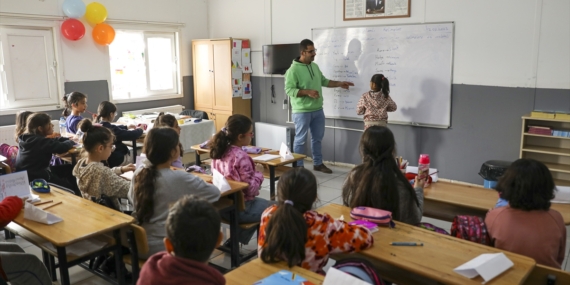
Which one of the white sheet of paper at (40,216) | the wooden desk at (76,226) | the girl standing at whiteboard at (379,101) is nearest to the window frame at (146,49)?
the girl standing at whiteboard at (379,101)

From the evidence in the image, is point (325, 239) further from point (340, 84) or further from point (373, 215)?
point (340, 84)

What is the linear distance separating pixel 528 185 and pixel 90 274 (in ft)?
9.24

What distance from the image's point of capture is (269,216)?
1869 millimetres

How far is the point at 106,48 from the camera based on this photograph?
20.9ft

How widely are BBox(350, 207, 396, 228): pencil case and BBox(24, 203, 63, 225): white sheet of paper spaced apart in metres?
1.52

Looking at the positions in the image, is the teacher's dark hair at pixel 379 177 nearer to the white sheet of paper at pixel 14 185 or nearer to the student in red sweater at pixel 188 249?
the student in red sweater at pixel 188 249

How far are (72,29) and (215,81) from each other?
216 cm

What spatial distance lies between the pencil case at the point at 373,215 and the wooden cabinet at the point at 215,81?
196 inches

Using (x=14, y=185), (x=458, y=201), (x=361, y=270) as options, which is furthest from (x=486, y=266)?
(x=14, y=185)

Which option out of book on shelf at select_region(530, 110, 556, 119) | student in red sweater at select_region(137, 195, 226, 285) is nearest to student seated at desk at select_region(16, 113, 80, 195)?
student in red sweater at select_region(137, 195, 226, 285)

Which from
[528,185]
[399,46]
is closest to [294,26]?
[399,46]

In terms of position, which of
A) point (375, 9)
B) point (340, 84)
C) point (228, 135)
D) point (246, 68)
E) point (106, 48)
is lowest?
point (228, 135)

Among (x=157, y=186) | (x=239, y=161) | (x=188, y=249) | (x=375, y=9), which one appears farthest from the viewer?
(x=375, y=9)

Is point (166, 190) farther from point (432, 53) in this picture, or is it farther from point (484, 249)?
point (432, 53)
